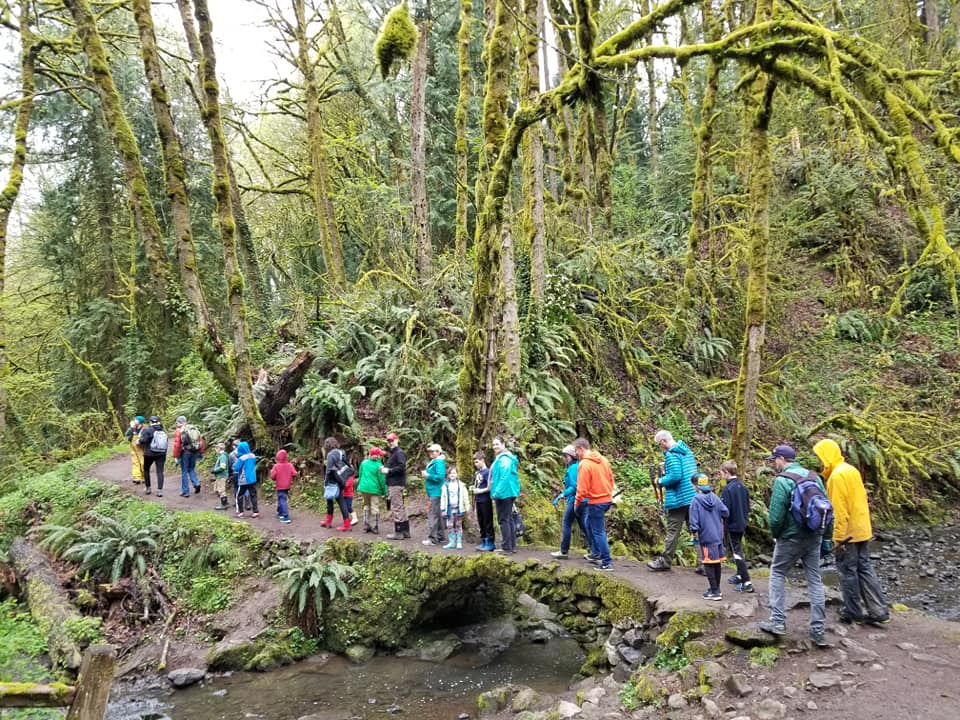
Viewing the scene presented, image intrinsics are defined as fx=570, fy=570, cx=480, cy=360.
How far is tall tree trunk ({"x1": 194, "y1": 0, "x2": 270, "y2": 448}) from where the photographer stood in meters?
11.8

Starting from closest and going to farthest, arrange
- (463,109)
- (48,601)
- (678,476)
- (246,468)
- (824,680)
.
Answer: (824,680) → (678,476) → (48,601) → (246,468) → (463,109)

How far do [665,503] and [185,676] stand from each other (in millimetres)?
7594

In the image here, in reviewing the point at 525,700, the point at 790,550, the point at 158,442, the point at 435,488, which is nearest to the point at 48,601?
the point at 158,442

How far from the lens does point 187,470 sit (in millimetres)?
13391

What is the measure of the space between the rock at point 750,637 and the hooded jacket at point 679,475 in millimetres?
1966

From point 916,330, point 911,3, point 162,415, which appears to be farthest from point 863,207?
point 162,415

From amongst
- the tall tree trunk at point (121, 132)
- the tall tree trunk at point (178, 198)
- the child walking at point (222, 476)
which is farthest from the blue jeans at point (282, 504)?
the tall tree trunk at point (121, 132)

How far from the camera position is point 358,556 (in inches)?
386

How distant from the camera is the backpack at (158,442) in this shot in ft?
43.0

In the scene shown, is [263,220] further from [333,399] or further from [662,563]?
[662,563]

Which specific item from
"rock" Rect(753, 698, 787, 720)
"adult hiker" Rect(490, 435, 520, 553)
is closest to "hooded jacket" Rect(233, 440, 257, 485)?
"adult hiker" Rect(490, 435, 520, 553)

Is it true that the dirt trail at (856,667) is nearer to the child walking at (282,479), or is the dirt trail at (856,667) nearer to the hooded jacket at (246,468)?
the child walking at (282,479)

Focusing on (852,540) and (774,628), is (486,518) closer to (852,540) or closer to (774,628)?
(774,628)

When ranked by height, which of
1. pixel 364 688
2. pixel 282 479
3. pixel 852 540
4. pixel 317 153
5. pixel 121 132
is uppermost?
pixel 317 153
